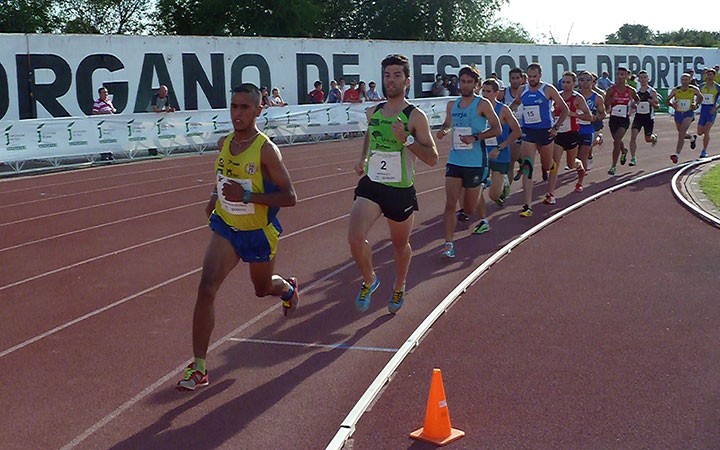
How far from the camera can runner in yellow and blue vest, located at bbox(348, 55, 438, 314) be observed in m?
7.34

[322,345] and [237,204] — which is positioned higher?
[237,204]

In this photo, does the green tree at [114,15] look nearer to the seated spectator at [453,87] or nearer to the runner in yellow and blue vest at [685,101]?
the seated spectator at [453,87]

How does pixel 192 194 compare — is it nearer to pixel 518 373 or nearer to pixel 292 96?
pixel 518 373

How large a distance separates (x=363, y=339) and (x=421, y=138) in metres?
1.68

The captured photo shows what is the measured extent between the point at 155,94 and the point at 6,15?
23540 mm

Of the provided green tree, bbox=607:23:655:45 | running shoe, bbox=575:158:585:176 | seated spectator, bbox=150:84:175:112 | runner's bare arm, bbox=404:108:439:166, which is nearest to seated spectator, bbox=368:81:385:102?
seated spectator, bbox=150:84:175:112

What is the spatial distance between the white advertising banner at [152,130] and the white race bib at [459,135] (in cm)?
1203

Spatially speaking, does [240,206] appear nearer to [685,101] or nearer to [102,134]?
[685,101]

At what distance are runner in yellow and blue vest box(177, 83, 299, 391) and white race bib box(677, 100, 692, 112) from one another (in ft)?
48.5

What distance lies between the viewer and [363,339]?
7.11 metres

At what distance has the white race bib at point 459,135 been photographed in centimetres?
1034

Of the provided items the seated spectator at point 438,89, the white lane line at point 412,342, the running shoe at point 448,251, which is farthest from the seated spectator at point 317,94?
the running shoe at point 448,251

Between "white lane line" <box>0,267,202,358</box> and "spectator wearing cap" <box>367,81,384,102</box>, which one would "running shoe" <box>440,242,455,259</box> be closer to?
"white lane line" <box>0,267,202,358</box>

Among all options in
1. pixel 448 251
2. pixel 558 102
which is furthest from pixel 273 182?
pixel 558 102
